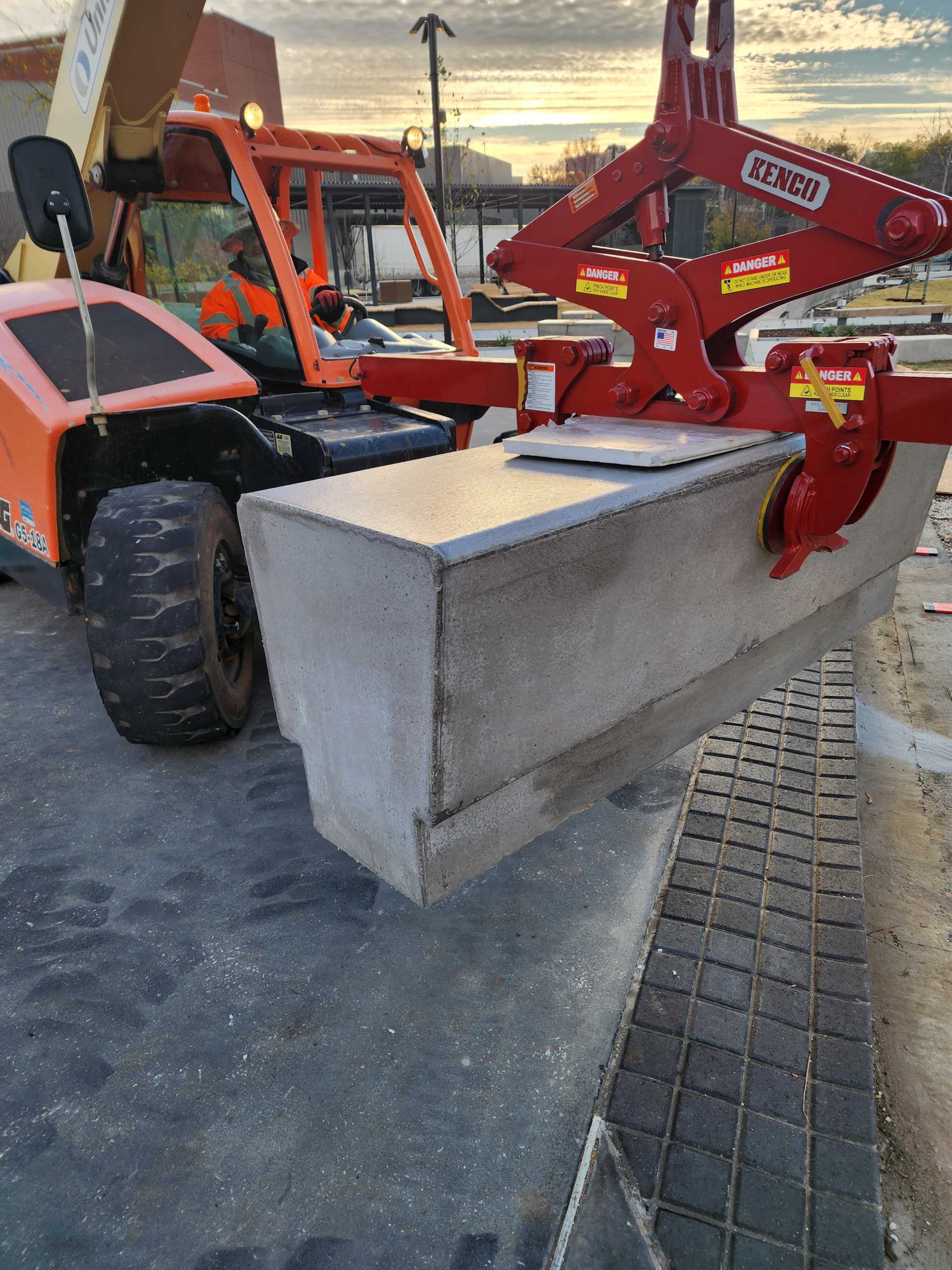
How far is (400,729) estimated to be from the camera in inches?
67.4

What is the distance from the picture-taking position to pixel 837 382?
217 cm

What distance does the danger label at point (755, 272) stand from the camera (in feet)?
7.58

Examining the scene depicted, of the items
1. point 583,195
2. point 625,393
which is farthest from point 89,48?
point 625,393

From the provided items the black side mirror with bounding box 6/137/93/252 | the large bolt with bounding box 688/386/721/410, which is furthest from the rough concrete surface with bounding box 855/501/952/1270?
the black side mirror with bounding box 6/137/93/252

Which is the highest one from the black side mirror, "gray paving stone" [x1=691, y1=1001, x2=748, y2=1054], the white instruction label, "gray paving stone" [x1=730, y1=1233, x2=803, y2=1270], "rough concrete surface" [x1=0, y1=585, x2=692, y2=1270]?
the black side mirror

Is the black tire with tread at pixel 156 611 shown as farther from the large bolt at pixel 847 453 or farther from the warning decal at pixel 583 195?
the large bolt at pixel 847 453

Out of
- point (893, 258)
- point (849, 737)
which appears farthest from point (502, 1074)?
point (893, 258)

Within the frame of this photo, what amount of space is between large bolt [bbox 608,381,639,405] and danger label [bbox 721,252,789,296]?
0.39 m

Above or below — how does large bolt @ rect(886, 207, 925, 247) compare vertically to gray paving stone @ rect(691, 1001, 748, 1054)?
above

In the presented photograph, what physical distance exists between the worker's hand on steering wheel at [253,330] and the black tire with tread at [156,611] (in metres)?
1.32

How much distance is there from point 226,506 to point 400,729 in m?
1.86

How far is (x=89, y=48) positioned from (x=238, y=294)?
1059mm

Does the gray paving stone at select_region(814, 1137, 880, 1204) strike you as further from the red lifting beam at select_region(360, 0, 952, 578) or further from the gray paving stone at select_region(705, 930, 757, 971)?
the red lifting beam at select_region(360, 0, 952, 578)

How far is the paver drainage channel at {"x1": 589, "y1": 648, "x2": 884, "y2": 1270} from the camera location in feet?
5.29
